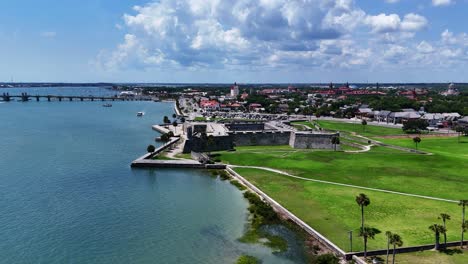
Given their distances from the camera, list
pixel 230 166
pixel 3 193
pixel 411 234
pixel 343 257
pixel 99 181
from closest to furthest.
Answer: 1. pixel 343 257
2. pixel 411 234
3. pixel 3 193
4. pixel 99 181
5. pixel 230 166

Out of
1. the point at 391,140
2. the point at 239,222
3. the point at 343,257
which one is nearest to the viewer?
the point at 343,257

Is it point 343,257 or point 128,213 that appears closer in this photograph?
point 343,257

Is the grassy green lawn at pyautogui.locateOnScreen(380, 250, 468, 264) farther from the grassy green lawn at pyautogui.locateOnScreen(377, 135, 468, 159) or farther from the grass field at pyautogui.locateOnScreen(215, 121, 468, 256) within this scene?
the grassy green lawn at pyautogui.locateOnScreen(377, 135, 468, 159)

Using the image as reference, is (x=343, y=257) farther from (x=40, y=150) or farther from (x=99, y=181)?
(x=40, y=150)

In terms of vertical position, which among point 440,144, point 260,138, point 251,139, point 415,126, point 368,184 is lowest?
point 368,184

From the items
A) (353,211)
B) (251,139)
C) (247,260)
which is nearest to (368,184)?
(353,211)

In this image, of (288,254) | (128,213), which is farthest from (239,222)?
(128,213)

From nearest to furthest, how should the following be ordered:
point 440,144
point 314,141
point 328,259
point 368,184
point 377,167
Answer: point 328,259, point 368,184, point 377,167, point 314,141, point 440,144

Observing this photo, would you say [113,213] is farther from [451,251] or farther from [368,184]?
[451,251]
